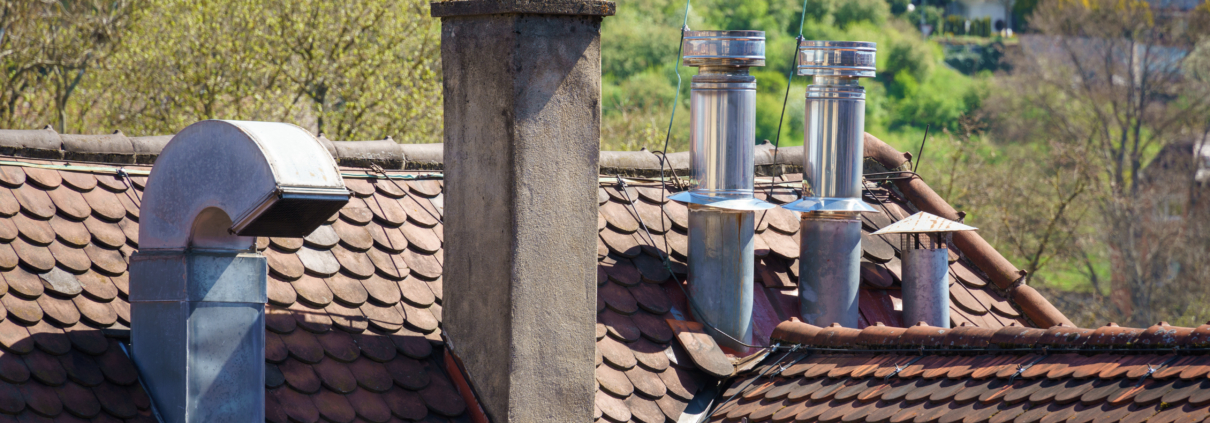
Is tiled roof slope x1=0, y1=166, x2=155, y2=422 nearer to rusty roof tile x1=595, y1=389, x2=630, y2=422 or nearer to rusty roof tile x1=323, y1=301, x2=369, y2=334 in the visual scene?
rusty roof tile x1=323, y1=301, x2=369, y2=334

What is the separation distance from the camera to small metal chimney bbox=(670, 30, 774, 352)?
486cm

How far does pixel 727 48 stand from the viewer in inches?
192

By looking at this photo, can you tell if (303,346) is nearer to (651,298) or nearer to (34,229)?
(34,229)

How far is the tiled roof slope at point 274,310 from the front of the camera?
3.62m

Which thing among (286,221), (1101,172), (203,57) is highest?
(203,57)

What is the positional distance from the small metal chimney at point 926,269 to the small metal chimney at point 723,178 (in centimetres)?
82

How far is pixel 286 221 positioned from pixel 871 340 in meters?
2.51

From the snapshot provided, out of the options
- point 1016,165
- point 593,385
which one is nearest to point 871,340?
point 593,385

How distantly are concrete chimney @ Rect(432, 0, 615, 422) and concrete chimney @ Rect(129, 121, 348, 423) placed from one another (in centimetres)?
63

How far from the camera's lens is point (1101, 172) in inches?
1109

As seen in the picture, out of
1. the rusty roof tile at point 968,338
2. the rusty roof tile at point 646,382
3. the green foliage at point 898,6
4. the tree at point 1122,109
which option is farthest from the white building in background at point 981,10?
the rusty roof tile at point 646,382

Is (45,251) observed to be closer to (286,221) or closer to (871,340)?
(286,221)

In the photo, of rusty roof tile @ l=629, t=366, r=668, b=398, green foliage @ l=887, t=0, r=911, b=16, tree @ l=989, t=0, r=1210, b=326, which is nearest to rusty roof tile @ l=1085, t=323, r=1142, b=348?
rusty roof tile @ l=629, t=366, r=668, b=398

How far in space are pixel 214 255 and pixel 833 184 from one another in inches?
116
